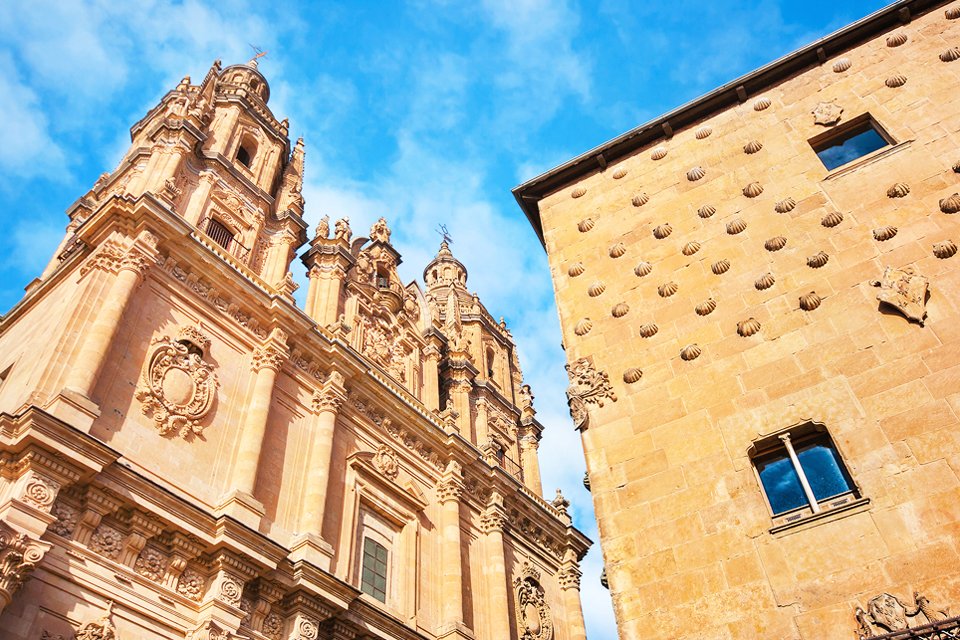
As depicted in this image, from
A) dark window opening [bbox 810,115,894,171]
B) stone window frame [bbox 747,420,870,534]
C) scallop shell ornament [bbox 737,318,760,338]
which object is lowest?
stone window frame [bbox 747,420,870,534]

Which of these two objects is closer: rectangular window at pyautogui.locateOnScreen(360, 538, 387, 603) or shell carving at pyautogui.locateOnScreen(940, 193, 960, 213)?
shell carving at pyautogui.locateOnScreen(940, 193, 960, 213)

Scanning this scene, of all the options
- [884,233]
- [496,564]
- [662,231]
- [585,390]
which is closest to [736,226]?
[662,231]

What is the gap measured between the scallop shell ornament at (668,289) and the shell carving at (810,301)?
140 centimetres

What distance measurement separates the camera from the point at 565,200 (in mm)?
10359

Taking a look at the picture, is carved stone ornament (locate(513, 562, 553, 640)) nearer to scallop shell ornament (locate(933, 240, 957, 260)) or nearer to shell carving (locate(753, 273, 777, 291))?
shell carving (locate(753, 273, 777, 291))

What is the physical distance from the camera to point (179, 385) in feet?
51.5

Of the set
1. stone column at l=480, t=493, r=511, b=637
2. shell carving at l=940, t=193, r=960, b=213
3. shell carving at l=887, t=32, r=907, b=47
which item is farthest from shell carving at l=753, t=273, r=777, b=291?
stone column at l=480, t=493, r=511, b=637

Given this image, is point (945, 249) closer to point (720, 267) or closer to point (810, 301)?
point (810, 301)

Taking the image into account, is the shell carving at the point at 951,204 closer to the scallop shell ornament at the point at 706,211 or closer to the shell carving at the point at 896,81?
the shell carving at the point at 896,81

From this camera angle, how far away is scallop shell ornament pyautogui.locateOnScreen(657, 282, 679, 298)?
8242 millimetres

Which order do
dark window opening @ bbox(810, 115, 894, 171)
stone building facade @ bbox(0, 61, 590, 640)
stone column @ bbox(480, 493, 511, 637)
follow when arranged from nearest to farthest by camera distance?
dark window opening @ bbox(810, 115, 894, 171)
stone building facade @ bbox(0, 61, 590, 640)
stone column @ bbox(480, 493, 511, 637)

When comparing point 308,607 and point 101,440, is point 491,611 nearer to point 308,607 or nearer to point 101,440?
point 308,607

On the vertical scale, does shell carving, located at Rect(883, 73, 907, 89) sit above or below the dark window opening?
above

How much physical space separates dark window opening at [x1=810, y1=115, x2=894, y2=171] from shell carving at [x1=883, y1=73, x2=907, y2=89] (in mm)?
474
